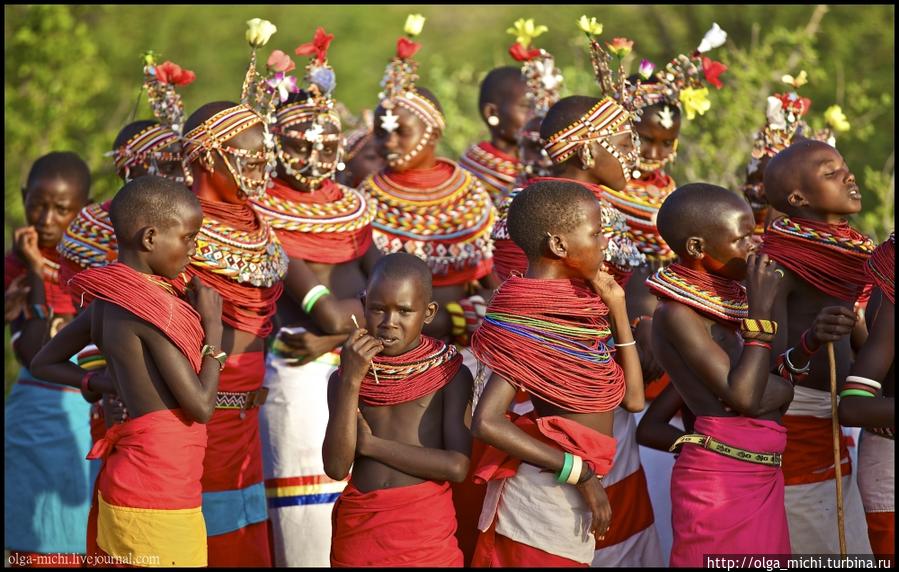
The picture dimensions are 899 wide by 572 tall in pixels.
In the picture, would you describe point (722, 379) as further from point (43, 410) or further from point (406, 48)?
point (43, 410)

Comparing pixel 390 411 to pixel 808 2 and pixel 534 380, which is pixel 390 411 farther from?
pixel 808 2

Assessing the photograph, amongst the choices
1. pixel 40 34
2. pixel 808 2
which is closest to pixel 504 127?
pixel 40 34

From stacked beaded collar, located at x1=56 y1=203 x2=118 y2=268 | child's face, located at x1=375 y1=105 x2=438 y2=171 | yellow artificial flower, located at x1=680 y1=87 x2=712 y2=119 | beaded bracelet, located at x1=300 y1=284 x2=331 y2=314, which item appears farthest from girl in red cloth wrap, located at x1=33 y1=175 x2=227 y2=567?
yellow artificial flower, located at x1=680 y1=87 x2=712 y2=119

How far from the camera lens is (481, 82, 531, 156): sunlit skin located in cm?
786

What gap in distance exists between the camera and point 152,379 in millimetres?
4547

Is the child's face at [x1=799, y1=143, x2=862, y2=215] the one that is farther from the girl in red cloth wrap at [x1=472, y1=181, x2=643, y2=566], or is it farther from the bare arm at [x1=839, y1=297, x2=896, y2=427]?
the girl in red cloth wrap at [x1=472, y1=181, x2=643, y2=566]

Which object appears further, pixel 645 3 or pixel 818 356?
pixel 645 3

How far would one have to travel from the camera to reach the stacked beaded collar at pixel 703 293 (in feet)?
15.2

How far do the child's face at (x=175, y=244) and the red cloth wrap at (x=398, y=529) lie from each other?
114cm

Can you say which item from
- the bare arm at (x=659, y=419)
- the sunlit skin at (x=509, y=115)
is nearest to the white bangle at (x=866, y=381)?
the bare arm at (x=659, y=419)

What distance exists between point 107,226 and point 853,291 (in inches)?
134

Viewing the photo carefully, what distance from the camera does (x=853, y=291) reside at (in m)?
5.01

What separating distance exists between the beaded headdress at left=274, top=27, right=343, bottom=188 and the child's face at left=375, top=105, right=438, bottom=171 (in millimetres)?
507

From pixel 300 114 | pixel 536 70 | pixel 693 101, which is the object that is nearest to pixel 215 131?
pixel 300 114
